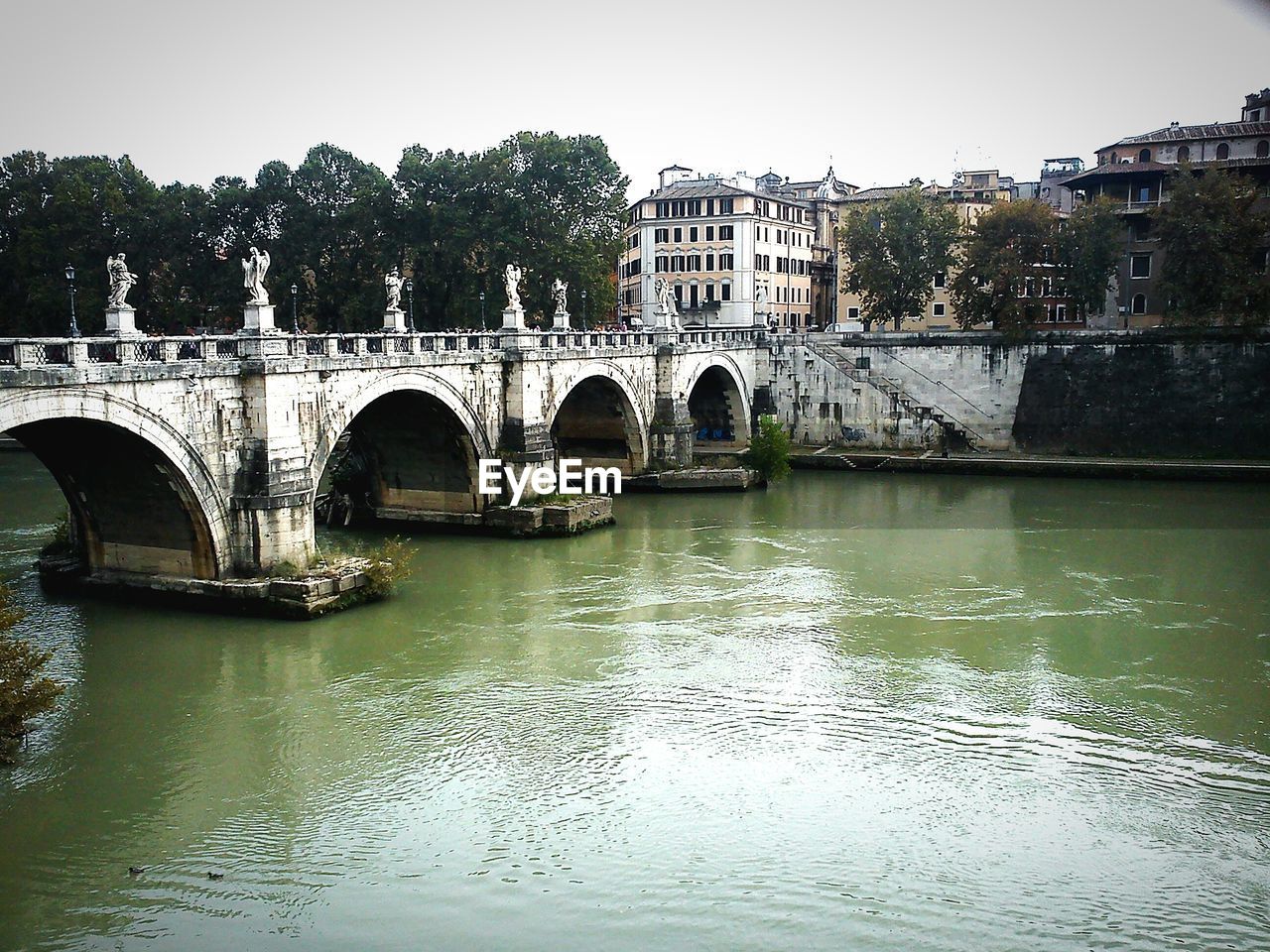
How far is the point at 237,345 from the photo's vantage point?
2044 centimetres

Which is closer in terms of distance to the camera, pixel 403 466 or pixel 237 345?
pixel 237 345

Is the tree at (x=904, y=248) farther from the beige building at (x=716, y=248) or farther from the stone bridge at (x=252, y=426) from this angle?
the stone bridge at (x=252, y=426)

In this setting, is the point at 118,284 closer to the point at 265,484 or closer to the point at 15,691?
the point at 265,484

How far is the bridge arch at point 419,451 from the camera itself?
2666cm

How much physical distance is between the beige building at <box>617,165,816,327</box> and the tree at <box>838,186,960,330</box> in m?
8.50

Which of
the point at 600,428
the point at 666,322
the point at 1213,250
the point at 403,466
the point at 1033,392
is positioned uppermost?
the point at 1213,250

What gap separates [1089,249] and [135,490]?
1316 inches

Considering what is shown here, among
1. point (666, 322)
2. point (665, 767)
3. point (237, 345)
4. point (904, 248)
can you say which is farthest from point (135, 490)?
point (904, 248)

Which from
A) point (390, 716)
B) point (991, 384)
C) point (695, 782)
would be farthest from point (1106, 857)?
point (991, 384)

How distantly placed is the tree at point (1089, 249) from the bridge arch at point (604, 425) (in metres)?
17.1

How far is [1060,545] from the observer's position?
27.0 m

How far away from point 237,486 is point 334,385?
3.18 metres

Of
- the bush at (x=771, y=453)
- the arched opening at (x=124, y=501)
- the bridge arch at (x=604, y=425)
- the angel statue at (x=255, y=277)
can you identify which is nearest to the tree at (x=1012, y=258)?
the bush at (x=771, y=453)

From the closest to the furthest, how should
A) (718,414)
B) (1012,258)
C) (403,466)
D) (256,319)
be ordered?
(256,319) → (403,466) → (1012,258) → (718,414)
